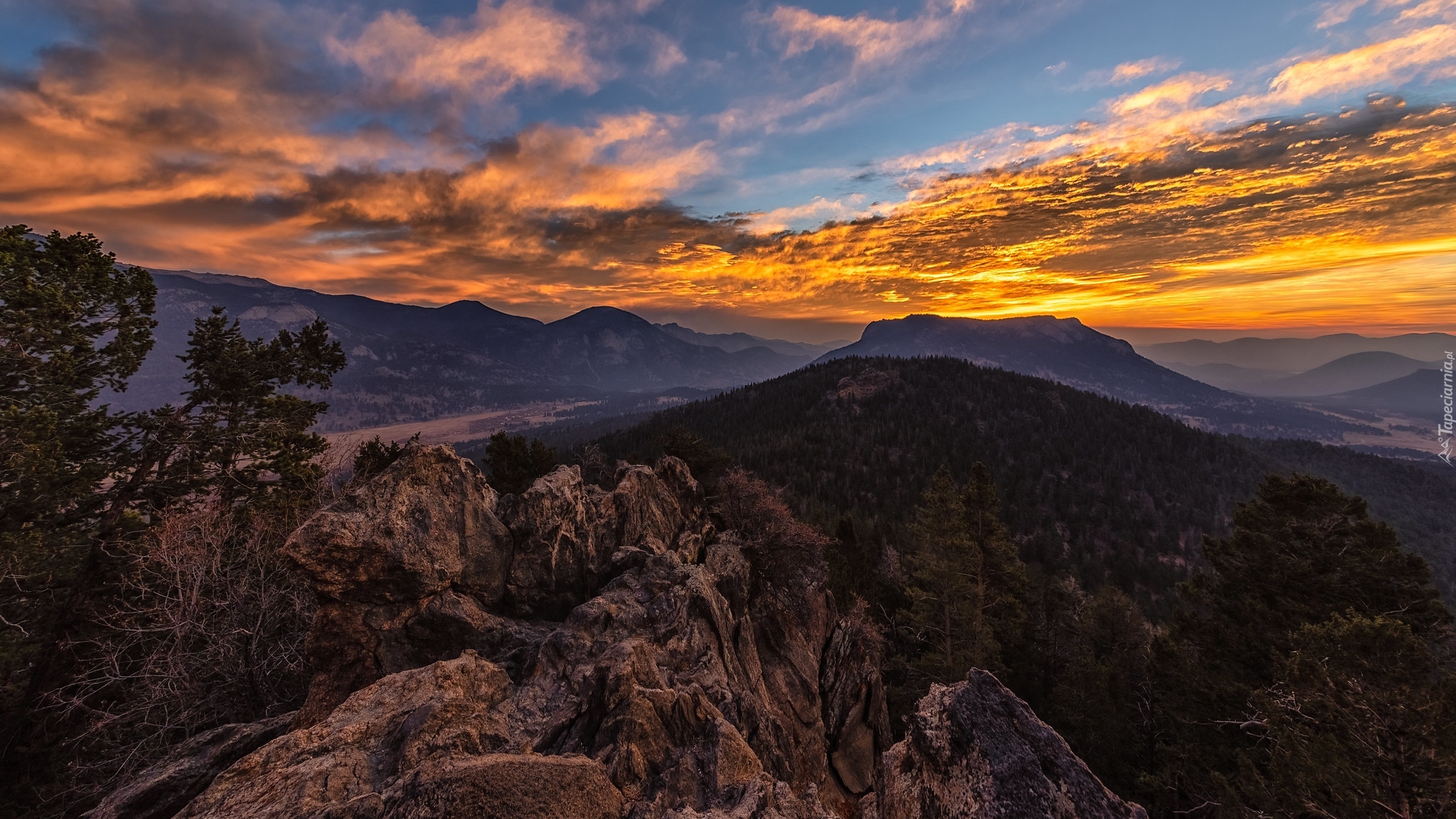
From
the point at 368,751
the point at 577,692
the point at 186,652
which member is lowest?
the point at 186,652

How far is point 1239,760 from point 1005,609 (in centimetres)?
1545

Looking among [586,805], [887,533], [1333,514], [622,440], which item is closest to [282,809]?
[586,805]

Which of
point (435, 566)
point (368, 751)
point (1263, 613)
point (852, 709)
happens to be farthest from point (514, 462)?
point (1263, 613)

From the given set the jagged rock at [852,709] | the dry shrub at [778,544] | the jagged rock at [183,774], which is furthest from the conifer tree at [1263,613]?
the jagged rock at [183,774]

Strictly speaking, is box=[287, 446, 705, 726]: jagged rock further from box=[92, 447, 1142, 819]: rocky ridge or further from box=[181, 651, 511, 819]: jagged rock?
box=[181, 651, 511, 819]: jagged rock

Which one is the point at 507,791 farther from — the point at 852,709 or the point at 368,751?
the point at 852,709

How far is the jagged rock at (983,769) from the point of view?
7.48m

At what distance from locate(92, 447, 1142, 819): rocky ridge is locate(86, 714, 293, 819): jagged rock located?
0.21 feet

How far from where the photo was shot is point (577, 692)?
14.6 m

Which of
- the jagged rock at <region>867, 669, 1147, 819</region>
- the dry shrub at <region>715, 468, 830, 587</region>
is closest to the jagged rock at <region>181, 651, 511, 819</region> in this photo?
the jagged rock at <region>867, 669, 1147, 819</region>

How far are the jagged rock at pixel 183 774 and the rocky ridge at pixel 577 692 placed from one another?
2.5 inches

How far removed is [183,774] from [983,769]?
16625 mm

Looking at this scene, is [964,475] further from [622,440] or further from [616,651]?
[616,651]

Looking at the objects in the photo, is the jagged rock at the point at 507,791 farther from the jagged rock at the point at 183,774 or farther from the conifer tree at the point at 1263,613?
the conifer tree at the point at 1263,613
